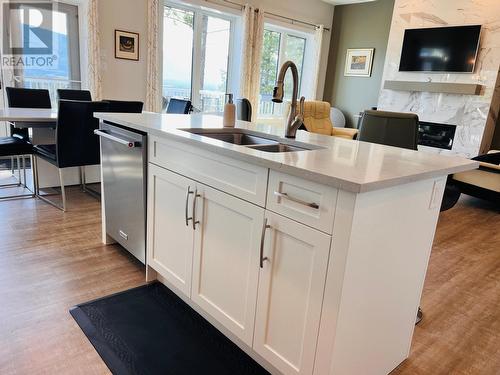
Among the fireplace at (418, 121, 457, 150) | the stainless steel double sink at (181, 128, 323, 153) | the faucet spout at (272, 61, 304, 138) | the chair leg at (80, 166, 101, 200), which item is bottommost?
the chair leg at (80, 166, 101, 200)

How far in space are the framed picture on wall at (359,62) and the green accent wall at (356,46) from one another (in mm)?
70

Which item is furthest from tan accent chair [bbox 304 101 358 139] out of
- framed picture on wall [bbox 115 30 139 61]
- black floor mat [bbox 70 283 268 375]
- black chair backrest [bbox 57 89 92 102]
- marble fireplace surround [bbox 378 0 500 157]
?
black floor mat [bbox 70 283 268 375]

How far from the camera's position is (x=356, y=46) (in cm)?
A: 699

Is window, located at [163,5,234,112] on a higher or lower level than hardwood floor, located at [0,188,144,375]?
higher

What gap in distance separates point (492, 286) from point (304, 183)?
2067mm

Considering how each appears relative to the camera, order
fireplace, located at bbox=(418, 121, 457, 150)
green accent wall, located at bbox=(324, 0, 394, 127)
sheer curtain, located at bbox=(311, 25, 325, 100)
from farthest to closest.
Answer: sheer curtain, located at bbox=(311, 25, 325, 100), green accent wall, located at bbox=(324, 0, 394, 127), fireplace, located at bbox=(418, 121, 457, 150)

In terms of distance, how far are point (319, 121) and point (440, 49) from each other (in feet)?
6.73

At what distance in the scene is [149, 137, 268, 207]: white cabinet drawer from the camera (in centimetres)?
139

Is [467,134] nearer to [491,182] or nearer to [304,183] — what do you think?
[491,182]

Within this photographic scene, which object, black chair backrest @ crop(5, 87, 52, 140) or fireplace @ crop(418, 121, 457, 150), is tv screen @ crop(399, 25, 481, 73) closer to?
fireplace @ crop(418, 121, 457, 150)

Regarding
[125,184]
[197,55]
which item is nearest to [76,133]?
[125,184]

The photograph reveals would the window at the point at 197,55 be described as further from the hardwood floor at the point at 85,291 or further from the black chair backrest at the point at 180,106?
the hardwood floor at the point at 85,291

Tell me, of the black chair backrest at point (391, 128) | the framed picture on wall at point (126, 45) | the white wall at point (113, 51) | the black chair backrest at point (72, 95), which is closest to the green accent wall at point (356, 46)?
the white wall at point (113, 51)

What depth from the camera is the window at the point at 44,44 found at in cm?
436
